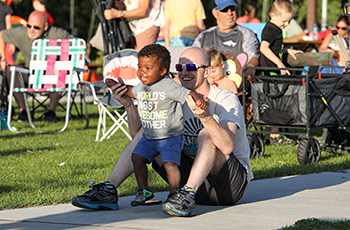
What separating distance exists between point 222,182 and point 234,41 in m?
3.57

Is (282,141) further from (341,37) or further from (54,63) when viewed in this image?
(54,63)

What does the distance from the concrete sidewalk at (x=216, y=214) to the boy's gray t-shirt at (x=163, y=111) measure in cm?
54

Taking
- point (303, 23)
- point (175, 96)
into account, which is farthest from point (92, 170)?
point (303, 23)

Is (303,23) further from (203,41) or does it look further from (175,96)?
(175,96)

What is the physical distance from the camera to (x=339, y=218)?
338 centimetres

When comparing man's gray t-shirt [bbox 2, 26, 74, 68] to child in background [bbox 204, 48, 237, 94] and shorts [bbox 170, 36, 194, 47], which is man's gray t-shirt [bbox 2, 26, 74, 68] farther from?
child in background [bbox 204, 48, 237, 94]

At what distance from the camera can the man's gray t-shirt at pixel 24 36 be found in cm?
971

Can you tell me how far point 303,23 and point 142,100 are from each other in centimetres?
1576

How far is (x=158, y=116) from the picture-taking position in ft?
11.8

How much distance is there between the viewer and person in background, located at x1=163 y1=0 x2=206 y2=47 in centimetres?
913

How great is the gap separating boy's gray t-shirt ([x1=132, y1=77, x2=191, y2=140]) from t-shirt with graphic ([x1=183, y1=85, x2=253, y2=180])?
0.13 m

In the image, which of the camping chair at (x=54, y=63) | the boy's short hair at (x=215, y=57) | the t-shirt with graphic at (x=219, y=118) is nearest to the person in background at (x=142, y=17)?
the camping chair at (x=54, y=63)

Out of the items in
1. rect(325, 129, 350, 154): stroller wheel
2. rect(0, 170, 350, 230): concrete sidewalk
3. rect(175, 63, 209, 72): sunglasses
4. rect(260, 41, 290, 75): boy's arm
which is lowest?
rect(325, 129, 350, 154): stroller wheel

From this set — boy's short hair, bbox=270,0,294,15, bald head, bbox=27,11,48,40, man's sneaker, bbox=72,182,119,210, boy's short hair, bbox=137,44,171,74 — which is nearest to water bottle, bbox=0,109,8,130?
bald head, bbox=27,11,48,40
